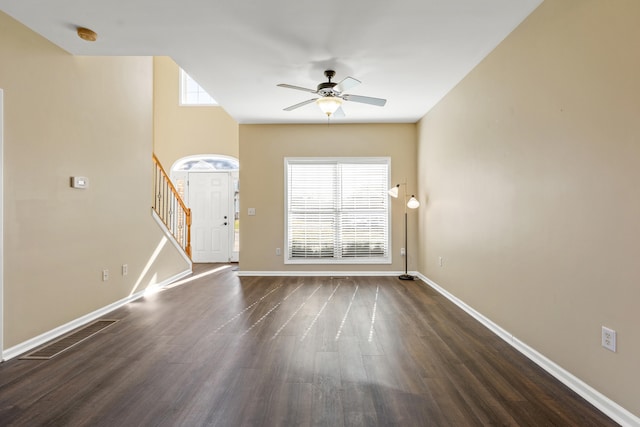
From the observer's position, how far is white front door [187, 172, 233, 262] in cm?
761

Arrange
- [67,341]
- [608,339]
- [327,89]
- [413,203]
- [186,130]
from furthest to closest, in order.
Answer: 1. [186,130]
2. [413,203]
3. [327,89]
4. [67,341]
5. [608,339]

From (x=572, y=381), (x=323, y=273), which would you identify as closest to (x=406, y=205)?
(x=323, y=273)

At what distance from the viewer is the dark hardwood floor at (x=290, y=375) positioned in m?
1.89

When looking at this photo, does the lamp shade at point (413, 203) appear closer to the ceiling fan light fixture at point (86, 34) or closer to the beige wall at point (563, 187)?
the beige wall at point (563, 187)

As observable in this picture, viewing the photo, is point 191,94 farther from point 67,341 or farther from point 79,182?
point 67,341

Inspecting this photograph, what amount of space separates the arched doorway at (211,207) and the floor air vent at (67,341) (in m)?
4.05

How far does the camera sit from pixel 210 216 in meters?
7.69

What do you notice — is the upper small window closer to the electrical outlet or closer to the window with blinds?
the window with blinds

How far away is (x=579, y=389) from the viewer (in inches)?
82.6

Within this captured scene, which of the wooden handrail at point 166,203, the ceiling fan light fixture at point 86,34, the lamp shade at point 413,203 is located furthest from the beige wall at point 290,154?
the ceiling fan light fixture at point 86,34

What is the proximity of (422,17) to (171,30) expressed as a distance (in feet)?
6.78

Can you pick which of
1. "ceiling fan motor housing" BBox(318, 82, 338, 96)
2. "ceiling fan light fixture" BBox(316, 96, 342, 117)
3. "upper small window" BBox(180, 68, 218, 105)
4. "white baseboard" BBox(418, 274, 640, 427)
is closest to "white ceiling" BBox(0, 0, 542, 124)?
"ceiling fan motor housing" BBox(318, 82, 338, 96)

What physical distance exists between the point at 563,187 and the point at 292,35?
2.42m

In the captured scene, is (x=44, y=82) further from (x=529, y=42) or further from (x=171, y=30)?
(x=529, y=42)
